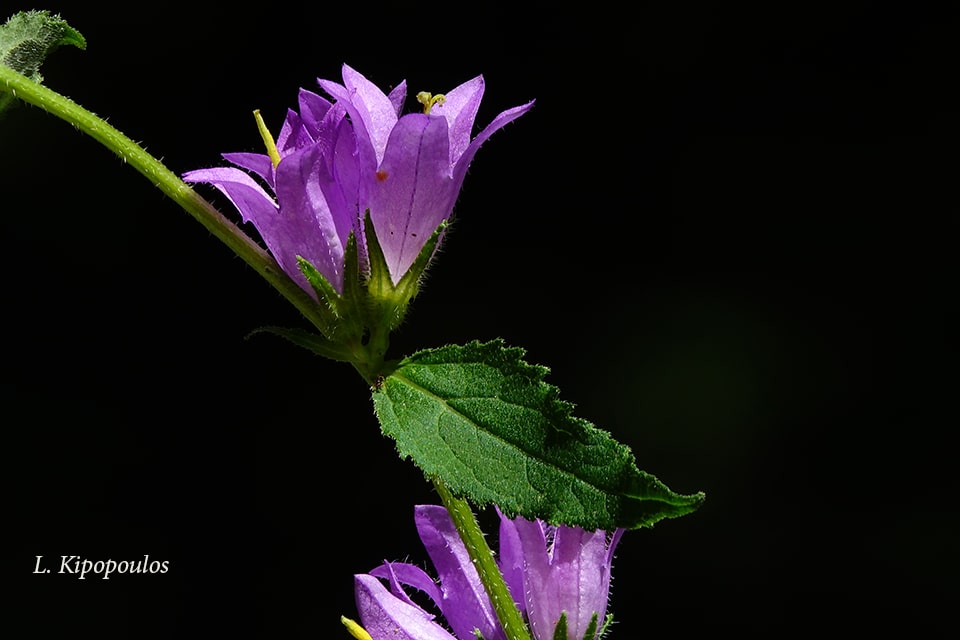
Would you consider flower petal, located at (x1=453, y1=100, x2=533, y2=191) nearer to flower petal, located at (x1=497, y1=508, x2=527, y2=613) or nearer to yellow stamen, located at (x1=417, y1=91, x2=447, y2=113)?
yellow stamen, located at (x1=417, y1=91, x2=447, y2=113)

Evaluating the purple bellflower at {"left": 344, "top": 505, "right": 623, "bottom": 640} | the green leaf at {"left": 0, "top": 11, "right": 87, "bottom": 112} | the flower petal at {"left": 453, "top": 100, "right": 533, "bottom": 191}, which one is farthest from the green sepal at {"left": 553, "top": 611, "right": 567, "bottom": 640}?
the green leaf at {"left": 0, "top": 11, "right": 87, "bottom": 112}

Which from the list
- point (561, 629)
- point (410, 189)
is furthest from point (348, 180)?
point (561, 629)

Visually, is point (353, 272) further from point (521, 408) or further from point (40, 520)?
point (40, 520)

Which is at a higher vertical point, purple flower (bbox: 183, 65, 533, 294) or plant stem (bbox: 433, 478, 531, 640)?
purple flower (bbox: 183, 65, 533, 294)

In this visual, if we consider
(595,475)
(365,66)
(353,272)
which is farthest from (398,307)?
(365,66)

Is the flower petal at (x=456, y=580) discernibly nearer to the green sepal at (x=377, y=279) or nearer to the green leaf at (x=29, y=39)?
the green sepal at (x=377, y=279)

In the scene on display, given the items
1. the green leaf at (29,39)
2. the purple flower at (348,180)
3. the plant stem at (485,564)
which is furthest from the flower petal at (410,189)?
the green leaf at (29,39)
